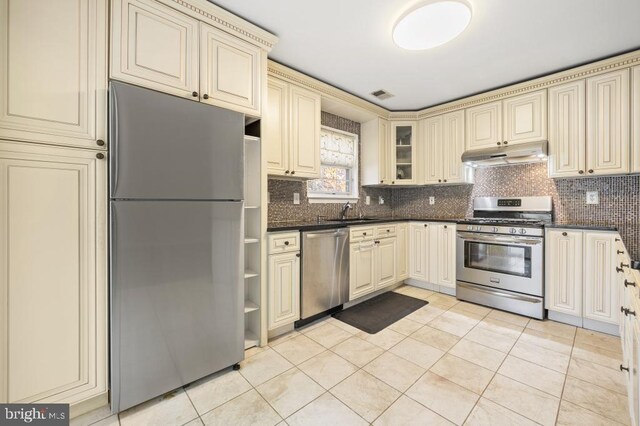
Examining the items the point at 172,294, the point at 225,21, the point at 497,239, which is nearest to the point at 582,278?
the point at 497,239

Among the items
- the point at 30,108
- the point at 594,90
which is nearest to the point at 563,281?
the point at 594,90

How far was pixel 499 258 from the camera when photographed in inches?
117

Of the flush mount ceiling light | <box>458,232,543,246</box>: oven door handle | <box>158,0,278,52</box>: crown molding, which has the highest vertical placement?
<box>158,0,278,52</box>: crown molding

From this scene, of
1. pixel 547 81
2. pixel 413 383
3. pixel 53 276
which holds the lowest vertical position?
pixel 413 383

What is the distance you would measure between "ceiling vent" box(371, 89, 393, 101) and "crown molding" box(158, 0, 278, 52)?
150 centimetres

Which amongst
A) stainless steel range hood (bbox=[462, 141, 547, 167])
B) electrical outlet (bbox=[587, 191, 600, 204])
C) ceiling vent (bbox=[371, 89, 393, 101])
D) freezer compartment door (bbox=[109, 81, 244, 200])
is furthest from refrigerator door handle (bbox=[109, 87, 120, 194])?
electrical outlet (bbox=[587, 191, 600, 204])

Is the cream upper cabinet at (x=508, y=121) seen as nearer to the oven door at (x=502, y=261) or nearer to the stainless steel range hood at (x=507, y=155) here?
the stainless steel range hood at (x=507, y=155)

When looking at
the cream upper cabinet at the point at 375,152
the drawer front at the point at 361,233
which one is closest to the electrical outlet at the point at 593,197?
the cream upper cabinet at the point at 375,152

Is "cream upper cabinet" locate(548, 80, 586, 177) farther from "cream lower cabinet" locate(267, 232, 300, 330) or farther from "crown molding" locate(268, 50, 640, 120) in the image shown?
"cream lower cabinet" locate(267, 232, 300, 330)

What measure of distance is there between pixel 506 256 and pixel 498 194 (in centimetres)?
90

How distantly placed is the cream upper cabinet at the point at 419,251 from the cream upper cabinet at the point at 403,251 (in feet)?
0.18

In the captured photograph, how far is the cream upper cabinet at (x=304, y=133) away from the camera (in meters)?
2.71

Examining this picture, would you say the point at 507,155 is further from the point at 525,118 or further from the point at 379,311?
the point at 379,311

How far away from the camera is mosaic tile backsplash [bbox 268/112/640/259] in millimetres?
2639
